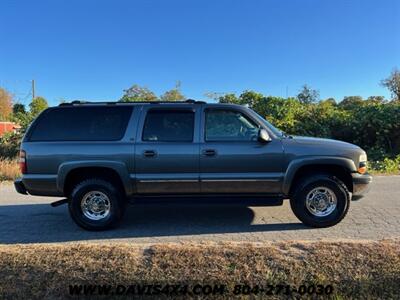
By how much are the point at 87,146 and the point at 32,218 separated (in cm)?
206

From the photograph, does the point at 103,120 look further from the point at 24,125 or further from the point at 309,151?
the point at 24,125

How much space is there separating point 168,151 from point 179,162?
0.23 m

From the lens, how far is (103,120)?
6.70m

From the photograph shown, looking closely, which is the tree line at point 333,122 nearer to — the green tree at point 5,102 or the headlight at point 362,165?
the headlight at point 362,165

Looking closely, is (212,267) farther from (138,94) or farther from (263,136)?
(138,94)

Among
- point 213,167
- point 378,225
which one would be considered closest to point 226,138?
point 213,167

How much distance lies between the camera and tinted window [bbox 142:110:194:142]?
6574 millimetres

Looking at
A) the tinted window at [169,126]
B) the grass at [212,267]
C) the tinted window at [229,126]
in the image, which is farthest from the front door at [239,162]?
the grass at [212,267]

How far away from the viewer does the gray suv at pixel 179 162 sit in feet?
21.2

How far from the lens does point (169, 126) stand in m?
6.63

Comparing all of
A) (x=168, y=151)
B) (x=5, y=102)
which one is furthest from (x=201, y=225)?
(x=5, y=102)

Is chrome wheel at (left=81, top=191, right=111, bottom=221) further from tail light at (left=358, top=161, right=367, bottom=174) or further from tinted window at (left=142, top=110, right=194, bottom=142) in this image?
tail light at (left=358, top=161, right=367, bottom=174)

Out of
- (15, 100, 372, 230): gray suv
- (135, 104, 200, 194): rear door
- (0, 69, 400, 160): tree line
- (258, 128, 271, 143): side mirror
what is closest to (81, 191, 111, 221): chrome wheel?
(15, 100, 372, 230): gray suv

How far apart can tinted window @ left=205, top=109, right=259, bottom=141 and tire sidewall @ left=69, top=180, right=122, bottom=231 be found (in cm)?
168
